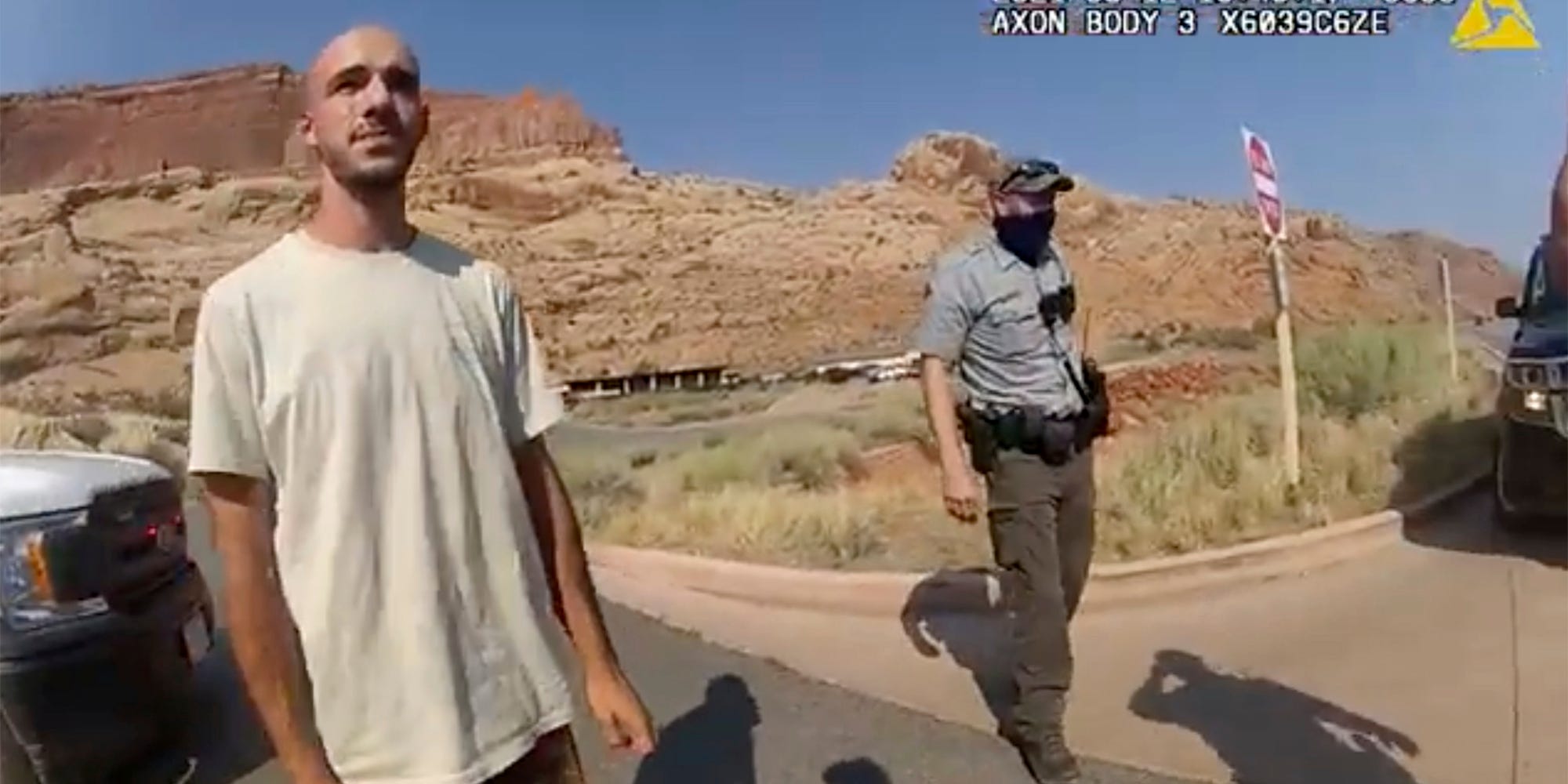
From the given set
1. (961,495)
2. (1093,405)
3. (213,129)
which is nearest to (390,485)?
(213,129)

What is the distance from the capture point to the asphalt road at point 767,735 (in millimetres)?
2527

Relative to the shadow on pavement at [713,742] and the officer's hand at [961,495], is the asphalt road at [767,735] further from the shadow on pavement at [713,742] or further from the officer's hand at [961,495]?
the officer's hand at [961,495]

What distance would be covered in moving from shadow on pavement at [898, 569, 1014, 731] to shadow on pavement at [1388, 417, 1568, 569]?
76 centimetres

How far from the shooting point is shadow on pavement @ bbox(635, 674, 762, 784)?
253cm

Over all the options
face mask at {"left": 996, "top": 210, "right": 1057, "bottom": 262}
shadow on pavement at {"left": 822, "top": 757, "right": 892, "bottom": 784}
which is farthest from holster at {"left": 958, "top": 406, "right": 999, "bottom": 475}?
shadow on pavement at {"left": 822, "top": 757, "right": 892, "bottom": 784}

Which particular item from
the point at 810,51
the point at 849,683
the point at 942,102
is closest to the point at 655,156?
the point at 810,51

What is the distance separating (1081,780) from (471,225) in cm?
136

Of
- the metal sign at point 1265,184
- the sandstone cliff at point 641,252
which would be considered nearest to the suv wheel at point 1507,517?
the sandstone cliff at point 641,252

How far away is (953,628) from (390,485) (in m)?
1.57

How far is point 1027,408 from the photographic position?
259cm

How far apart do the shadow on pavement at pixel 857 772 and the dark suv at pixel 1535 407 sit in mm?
1186

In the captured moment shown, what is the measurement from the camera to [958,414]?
263 cm

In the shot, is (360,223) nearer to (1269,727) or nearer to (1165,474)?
(1165,474)

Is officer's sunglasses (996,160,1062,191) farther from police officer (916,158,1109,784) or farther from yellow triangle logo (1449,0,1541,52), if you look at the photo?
yellow triangle logo (1449,0,1541,52)
